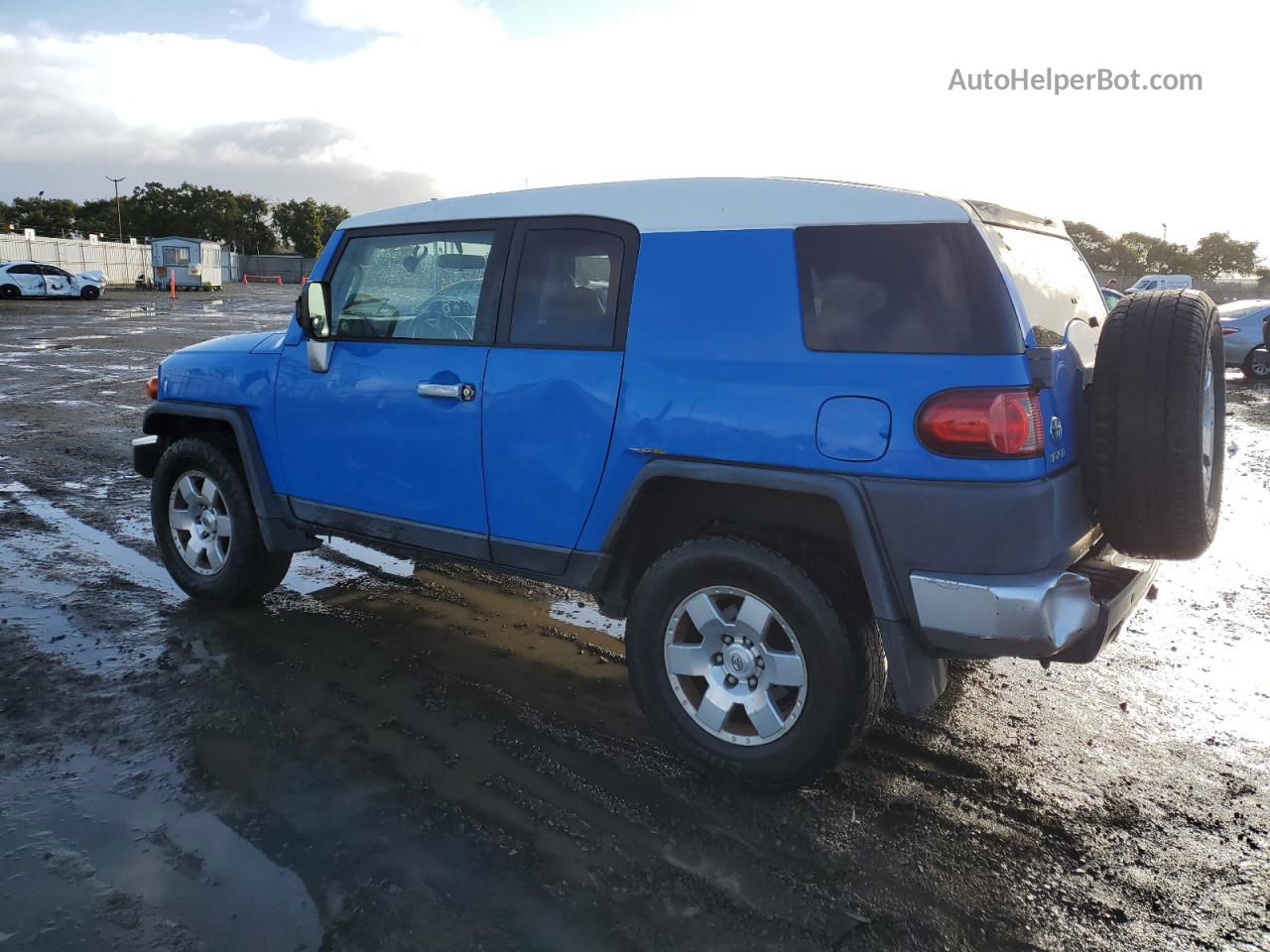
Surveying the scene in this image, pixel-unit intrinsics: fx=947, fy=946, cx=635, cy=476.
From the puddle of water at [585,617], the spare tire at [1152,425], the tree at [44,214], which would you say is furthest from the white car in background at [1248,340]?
the tree at [44,214]

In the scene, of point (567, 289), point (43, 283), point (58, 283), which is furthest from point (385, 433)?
point (58, 283)

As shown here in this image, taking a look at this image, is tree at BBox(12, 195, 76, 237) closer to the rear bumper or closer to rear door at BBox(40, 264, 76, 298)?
rear door at BBox(40, 264, 76, 298)

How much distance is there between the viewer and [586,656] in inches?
181

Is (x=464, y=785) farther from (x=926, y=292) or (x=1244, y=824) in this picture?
(x=1244, y=824)

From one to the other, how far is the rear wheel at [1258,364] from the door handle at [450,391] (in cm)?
1748

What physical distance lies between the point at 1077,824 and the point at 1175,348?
1.61m

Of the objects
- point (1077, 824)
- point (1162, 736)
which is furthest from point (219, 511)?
point (1162, 736)

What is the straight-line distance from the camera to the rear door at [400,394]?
3943 millimetres

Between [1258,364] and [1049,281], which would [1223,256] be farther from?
[1049,281]

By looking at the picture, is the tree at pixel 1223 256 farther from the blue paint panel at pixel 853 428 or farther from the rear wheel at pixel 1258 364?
the blue paint panel at pixel 853 428

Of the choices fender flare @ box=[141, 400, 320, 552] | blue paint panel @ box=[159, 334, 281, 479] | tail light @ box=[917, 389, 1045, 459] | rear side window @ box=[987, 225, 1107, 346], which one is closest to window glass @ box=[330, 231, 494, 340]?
blue paint panel @ box=[159, 334, 281, 479]

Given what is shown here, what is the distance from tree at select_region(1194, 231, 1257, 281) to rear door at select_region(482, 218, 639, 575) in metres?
80.9

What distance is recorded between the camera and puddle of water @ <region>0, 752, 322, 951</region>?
2611mm

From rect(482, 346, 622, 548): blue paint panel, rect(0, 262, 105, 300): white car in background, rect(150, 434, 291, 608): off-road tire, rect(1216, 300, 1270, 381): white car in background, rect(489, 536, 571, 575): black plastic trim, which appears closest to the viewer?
rect(482, 346, 622, 548): blue paint panel
